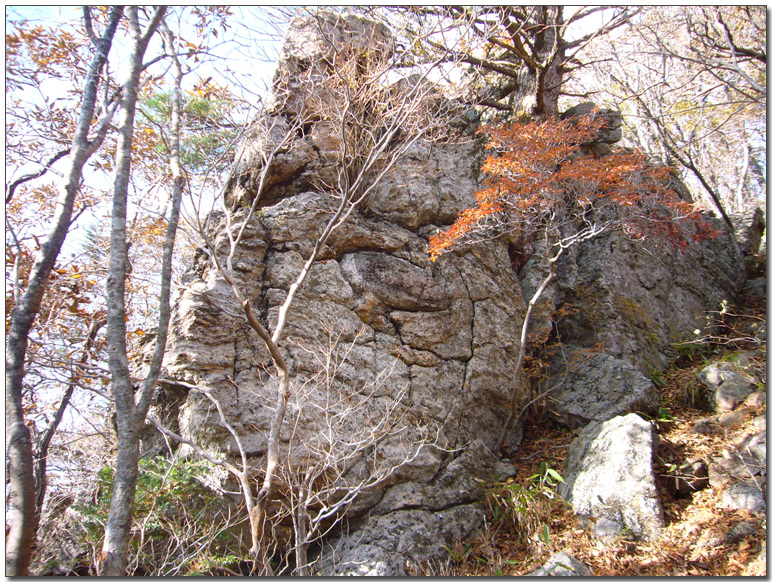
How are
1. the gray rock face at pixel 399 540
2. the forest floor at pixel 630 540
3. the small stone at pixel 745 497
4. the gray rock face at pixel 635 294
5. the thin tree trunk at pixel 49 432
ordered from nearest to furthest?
1. the forest floor at pixel 630 540
2. the small stone at pixel 745 497
3. the gray rock face at pixel 399 540
4. the thin tree trunk at pixel 49 432
5. the gray rock face at pixel 635 294

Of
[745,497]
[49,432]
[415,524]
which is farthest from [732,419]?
[49,432]

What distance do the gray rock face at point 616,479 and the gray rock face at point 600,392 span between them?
57 centimetres

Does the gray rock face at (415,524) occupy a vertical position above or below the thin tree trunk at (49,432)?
below

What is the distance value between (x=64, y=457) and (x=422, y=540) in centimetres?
481

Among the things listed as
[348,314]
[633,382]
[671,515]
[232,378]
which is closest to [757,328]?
[633,382]

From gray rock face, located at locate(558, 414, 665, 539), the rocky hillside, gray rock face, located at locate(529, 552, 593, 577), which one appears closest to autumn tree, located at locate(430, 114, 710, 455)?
the rocky hillside

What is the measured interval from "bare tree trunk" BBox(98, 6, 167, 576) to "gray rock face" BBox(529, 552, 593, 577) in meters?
3.07

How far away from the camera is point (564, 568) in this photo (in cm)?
338

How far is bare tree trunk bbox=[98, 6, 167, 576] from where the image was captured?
2926 millimetres

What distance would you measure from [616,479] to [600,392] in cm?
149

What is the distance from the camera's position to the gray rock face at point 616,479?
12.4 ft

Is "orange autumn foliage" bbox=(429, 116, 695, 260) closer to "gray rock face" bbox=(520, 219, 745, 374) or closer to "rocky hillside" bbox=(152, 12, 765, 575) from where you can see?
"rocky hillside" bbox=(152, 12, 765, 575)

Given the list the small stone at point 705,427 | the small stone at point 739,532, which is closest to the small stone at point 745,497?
the small stone at point 739,532

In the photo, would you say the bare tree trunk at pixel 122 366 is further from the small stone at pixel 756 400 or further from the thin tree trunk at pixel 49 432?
the small stone at pixel 756 400
